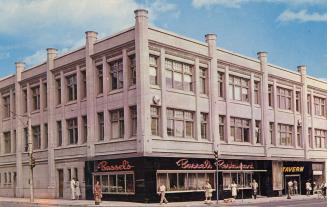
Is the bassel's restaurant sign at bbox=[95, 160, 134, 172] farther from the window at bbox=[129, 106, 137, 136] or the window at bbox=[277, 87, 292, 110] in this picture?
the window at bbox=[277, 87, 292, 110]

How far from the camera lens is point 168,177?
43312 mm

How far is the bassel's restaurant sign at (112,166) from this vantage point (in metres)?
43.2

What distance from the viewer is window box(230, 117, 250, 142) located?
52.2 metres

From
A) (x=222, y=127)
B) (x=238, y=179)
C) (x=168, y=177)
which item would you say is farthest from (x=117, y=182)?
(x=238, y=179)

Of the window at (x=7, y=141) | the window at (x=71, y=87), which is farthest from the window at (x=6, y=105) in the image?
the window at (x=71, y=87)

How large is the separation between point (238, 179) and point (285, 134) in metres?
11.6

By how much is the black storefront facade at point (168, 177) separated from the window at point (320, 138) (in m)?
14.4

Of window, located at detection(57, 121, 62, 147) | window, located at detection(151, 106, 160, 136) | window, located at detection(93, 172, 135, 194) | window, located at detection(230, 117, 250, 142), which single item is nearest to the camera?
window, located at detection(93, 172, 135, 194)

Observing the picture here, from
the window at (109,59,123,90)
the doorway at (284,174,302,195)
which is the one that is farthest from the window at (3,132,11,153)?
the doorway at (284,174,302,195)

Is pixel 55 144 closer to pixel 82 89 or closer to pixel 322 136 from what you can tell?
pixel 82 89

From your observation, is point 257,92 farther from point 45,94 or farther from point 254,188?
point 45,94

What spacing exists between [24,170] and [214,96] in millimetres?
21746

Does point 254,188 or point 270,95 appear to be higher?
point 270,95

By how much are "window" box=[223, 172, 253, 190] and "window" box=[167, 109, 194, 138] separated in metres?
5.94
